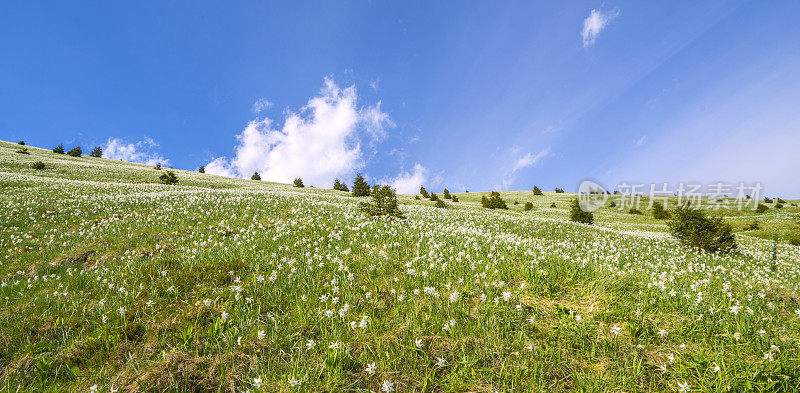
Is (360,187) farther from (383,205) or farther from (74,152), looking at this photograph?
(74,152)

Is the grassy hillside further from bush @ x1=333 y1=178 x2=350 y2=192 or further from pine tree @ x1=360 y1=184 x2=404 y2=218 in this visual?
bush @ x1=333 y1=178 x2=350 y2=192

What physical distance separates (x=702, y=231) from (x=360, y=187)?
35923mm

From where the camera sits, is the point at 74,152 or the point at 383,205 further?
the point at 74,152

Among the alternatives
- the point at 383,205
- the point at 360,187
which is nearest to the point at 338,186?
the point at 360,187

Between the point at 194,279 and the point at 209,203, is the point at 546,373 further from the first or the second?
the point at 209,203

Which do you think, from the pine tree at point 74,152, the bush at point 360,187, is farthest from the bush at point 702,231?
the pine tree at point 74,152

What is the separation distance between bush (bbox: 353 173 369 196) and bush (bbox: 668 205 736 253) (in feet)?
113

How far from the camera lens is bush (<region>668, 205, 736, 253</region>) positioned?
41.2ft

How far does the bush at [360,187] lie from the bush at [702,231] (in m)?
34.3

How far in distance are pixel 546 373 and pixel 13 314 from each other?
302 inches

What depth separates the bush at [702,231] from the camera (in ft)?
41.2

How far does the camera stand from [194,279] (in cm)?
510

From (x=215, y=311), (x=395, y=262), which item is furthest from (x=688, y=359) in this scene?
(x=215, y=311)

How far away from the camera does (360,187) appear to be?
42.1 m
